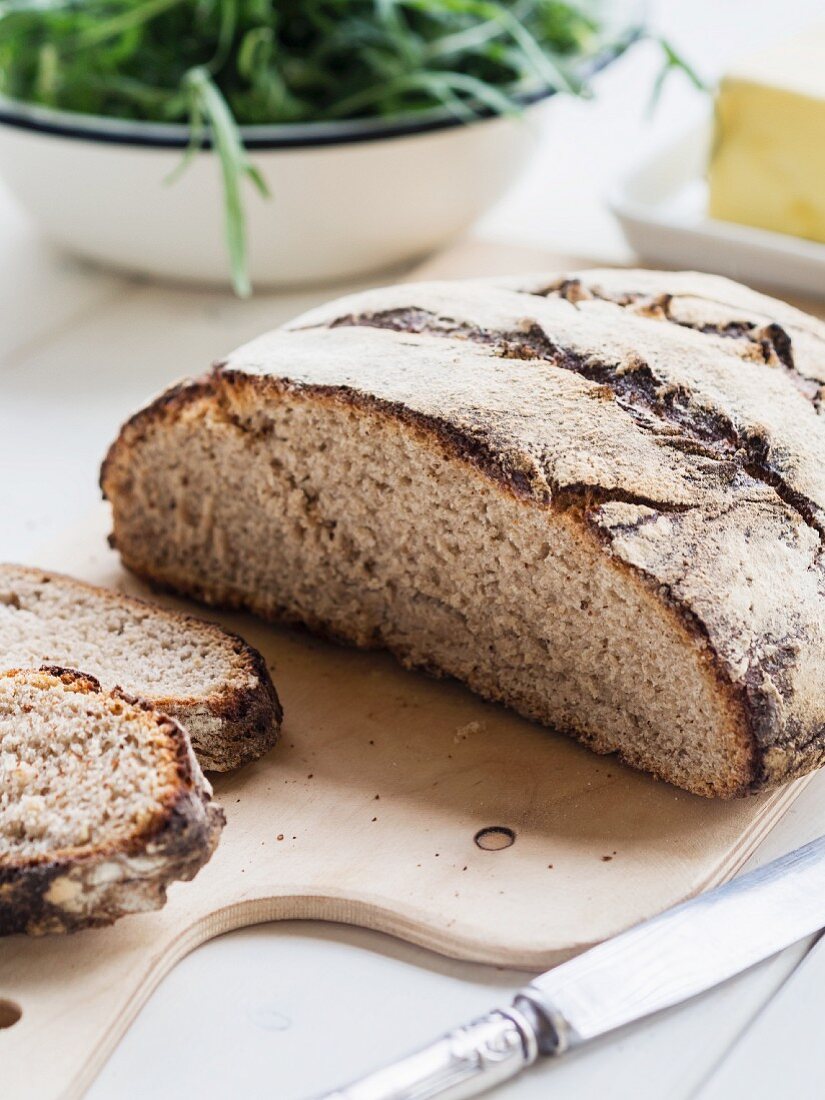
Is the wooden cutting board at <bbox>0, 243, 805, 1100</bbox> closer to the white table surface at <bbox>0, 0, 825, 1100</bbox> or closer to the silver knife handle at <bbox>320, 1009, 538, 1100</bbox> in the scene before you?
the white table surface at <bbox>0, 0, 825, 1100</bbox>

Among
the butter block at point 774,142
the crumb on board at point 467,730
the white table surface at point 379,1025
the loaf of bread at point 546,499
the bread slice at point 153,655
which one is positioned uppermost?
the butter block at point 774,142

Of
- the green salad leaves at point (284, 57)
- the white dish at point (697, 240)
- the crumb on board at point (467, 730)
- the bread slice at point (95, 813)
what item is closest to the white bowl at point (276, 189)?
the green salad leaves at point (284, 57)

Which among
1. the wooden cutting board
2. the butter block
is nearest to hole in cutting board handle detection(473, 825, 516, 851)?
the wooden cutting board

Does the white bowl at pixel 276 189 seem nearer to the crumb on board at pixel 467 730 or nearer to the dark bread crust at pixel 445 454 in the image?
the dark bread crust at pixel 445 454

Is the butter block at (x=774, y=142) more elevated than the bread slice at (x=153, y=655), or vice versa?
the butter block at (x=774, y=142)

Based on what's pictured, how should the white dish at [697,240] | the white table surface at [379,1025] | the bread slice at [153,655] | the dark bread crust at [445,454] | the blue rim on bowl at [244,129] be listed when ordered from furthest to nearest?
the white dish at [697,240] < the blue rim on bowl at [244,129] < the bread slice at [153,655] < the dark bread crust at [445,454] < the white table surface at [379,1025]

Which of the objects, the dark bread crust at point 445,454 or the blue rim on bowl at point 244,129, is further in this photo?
the blue rim on bowl at point 244,129
